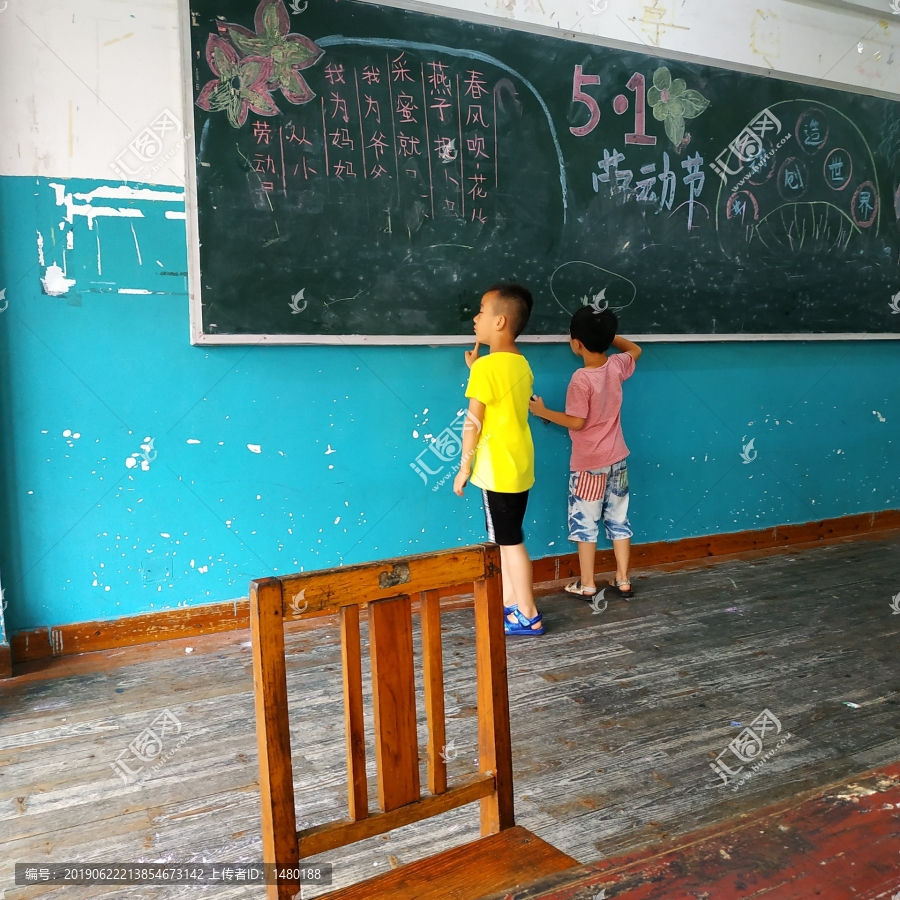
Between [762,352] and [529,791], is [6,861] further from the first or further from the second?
[762,352]

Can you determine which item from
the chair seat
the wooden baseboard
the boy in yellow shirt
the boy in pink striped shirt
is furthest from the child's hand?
the chair seat

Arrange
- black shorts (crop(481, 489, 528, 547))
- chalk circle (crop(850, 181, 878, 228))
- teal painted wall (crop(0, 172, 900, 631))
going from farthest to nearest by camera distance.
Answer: chalk circle (crop(850, 181, 878, 228)), black shorts (crop(481, 489, 528, 547)), teal painted wall (crop(0, 172, 900, 631))

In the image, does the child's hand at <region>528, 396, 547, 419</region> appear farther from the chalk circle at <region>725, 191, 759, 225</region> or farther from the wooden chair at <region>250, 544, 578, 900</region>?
the wooden chair at <region>250, 544, 578, 900</region>

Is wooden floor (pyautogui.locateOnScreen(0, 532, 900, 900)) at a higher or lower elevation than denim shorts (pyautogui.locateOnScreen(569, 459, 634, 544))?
lower

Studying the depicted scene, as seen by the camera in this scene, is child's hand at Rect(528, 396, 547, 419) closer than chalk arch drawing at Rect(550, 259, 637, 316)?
Yes

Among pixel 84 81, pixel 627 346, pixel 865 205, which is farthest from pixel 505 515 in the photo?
pixel 865 205

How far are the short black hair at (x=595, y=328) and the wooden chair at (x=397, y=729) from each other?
2.26 m

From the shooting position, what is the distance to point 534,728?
2156mm

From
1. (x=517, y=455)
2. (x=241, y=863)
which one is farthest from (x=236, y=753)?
(x=517, y=455)

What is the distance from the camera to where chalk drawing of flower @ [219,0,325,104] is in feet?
8.62

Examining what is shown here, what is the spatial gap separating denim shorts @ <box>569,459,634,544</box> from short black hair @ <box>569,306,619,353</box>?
1.71 ft

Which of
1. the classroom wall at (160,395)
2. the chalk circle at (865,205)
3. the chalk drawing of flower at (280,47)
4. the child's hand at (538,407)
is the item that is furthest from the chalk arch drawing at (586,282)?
the chalk circle at (865,205)

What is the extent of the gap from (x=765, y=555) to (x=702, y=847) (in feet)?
11.6

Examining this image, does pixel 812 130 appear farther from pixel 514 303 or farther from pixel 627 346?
pixel 514 303
